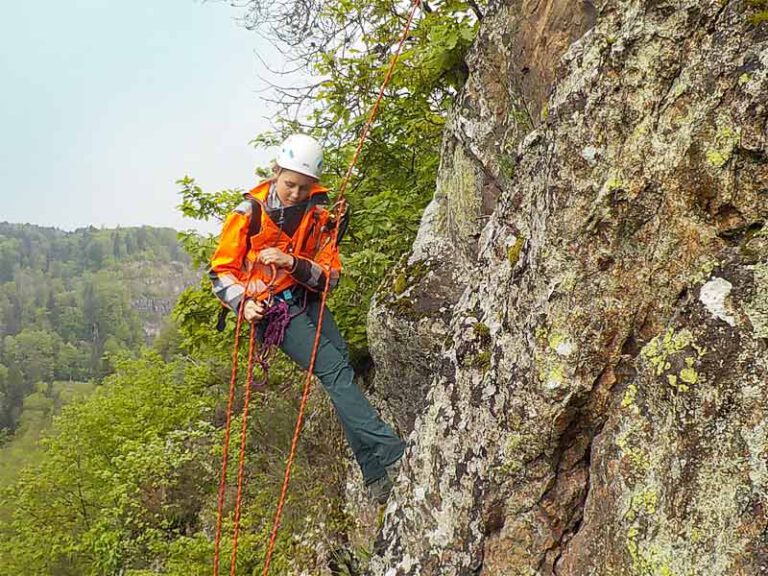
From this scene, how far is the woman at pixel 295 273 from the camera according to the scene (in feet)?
15.2

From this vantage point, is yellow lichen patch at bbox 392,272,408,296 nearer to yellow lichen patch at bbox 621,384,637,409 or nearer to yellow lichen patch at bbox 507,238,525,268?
yellow lichen patch at bbox 507,238,525,268

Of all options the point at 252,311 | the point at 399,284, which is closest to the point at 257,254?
the point at 252,311

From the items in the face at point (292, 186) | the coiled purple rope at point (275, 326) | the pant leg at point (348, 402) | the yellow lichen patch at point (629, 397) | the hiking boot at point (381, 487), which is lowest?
the hiking boot at point (381, 487)

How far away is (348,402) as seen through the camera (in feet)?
15.3

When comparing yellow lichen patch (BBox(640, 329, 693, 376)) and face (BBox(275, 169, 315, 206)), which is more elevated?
face (BBox(275, 169, 315, 206))

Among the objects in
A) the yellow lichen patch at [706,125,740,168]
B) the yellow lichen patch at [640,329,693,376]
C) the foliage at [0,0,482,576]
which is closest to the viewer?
the yellow lichen patch at [640,329,693,376]

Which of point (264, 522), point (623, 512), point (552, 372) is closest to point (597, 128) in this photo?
point (552, 372)

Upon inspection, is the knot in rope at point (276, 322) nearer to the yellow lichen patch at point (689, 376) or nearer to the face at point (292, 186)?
the face at point (292, 186)

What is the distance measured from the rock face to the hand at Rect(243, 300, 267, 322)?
1.53 meters

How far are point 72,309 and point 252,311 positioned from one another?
153 metres

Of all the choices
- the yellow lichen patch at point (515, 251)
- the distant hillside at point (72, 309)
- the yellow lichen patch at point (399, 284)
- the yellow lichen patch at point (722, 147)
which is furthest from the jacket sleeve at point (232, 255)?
the distant hillside at point (72, 309)

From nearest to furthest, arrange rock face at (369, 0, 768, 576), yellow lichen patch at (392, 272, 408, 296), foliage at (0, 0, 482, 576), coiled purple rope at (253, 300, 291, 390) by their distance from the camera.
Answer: rock face at (369, 0, 768, 576) → coiled purple rope at (253, 300, 291, 390) → yellow lichen patch at (392, 272, 408, 296) → foliage at (0, 0, 482, 576)

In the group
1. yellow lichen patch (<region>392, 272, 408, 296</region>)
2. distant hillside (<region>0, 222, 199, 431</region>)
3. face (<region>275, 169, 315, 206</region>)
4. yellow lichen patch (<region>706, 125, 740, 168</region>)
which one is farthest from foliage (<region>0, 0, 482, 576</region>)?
distant hillside (<region>0, 222, 199, 431</region>)

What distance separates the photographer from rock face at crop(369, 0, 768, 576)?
2.26 meters
